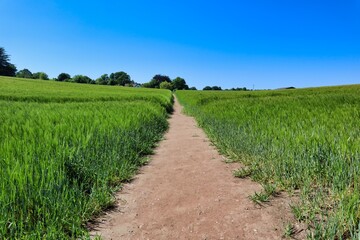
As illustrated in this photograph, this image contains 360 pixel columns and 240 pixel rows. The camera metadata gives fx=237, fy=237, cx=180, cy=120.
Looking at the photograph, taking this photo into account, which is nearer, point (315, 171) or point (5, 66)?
point (315, 171)

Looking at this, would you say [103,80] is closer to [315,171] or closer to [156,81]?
[156,81]

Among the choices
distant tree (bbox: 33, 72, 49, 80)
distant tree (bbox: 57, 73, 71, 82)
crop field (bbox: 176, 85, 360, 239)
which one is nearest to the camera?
crop field (bbox: 176, 85, 360, 239)

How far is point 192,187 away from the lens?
3.71 metres

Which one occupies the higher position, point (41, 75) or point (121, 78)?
point (121, 78)

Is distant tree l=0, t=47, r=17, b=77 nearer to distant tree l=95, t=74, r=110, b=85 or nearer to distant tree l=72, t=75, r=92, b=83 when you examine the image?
distant tree l=72, t=75, r=92, b=83

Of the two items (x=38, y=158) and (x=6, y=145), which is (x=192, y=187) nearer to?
(x=38, y=158)

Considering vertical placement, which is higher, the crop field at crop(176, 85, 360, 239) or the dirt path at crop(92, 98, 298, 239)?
the crop field at crop(176, 85, 360, 239)

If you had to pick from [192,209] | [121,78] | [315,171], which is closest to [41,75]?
[121,78]

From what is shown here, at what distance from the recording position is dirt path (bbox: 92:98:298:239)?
2.48m

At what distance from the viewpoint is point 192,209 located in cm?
297

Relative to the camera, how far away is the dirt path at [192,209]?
248 cm

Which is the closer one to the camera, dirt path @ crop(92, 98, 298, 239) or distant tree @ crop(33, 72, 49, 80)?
dirt path @ crop(92, 98, 298, 239)

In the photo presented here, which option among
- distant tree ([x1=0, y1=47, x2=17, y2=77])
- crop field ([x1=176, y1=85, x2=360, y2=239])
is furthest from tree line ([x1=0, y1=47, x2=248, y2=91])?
crop field ([x1=176, y1=85, x2=360, y2=239])

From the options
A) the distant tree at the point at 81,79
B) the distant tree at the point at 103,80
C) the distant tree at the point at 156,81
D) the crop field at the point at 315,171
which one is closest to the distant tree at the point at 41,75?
the distant tree at the point at 81,79
